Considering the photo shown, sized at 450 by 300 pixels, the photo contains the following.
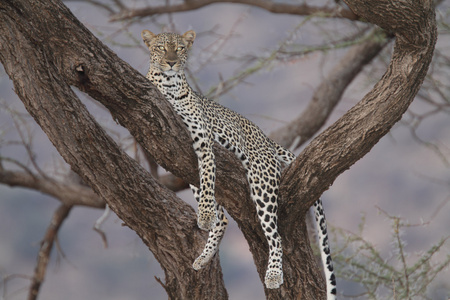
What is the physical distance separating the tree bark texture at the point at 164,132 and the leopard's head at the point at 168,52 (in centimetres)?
31

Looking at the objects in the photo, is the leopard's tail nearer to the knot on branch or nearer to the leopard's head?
the leopard's head

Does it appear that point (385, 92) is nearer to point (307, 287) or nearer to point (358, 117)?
point (358, 117)

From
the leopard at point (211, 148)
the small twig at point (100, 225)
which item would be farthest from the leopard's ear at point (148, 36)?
the small twig at point (100, 225)

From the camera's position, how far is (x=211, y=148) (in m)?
3.73

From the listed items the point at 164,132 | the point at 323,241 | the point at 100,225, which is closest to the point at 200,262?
the point at 323,241

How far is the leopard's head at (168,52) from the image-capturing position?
3.80 metres

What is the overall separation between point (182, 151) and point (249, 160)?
0.58m

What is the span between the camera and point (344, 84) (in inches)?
306

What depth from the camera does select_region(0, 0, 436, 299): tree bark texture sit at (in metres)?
3.34

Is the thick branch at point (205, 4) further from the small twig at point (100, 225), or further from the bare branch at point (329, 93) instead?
the small twig at point (100, 225)

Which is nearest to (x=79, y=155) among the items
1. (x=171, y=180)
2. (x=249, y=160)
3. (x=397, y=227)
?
(x=249, y=160)

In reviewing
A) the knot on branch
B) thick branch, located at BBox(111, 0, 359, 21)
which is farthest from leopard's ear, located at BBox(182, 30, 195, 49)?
thick branch, located at BBox(111, 0, 359, 21)

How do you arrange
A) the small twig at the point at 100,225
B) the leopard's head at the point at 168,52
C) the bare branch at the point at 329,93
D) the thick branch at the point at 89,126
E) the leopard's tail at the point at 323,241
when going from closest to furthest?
the thick branch at the point at 89,126 < the leopard's head at the point at 168,52 < the leopard's tail at the point at 323,241 < the small twig at the point at 100,225 < the bare branch at the point at 329,93

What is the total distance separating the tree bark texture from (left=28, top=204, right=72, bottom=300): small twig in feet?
11.7
